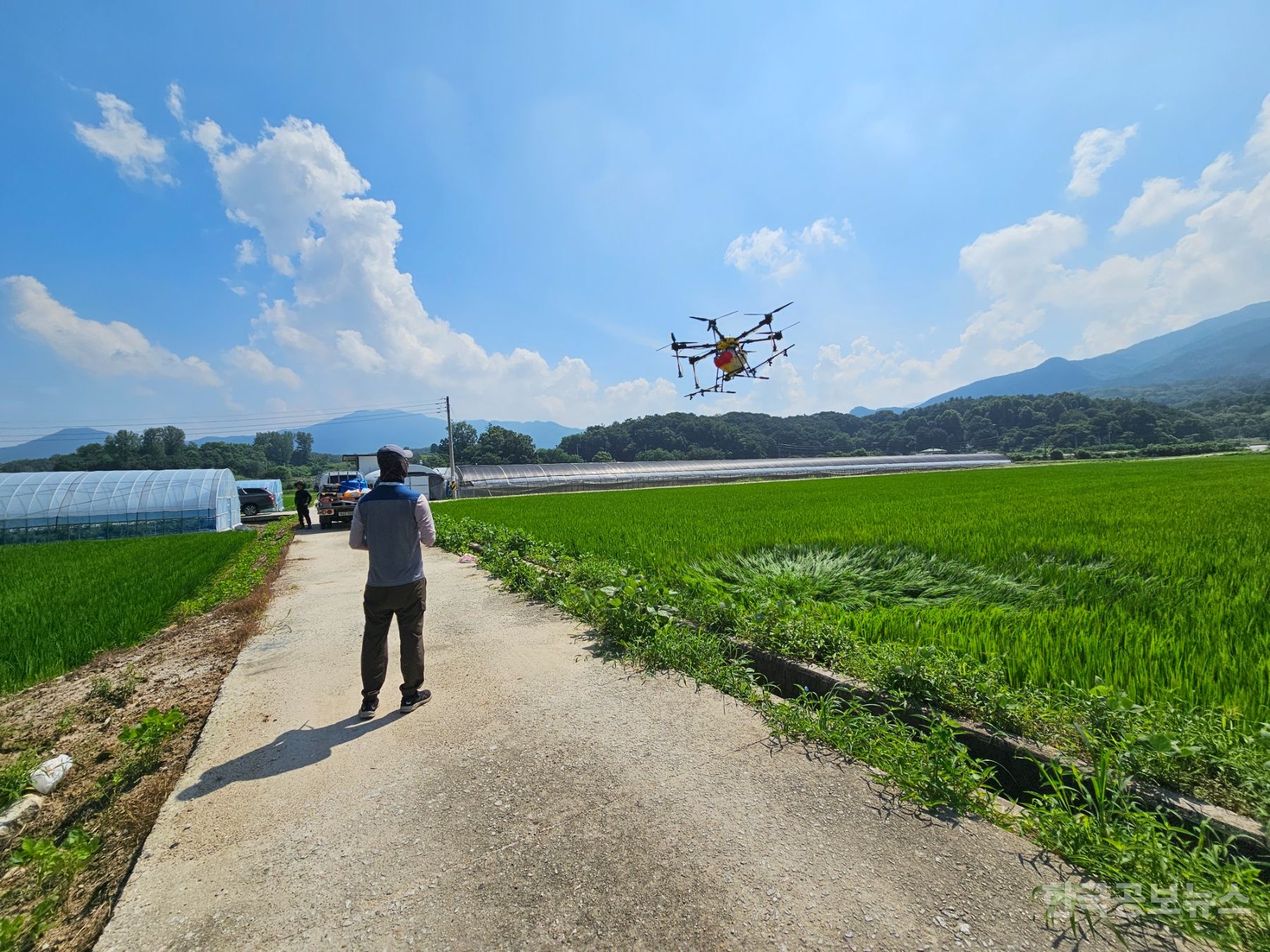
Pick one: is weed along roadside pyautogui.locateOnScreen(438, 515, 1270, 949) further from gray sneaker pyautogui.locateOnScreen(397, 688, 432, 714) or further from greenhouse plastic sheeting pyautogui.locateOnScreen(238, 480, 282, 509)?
greenhouse plastic sheeting pyautogui.locateOnScreen(238, 480, 282, 509)

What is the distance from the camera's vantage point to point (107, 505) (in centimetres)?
1917

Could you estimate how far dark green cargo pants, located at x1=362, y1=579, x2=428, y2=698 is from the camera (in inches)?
142

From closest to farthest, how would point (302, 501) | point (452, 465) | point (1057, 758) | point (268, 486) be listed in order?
point (1057, 758) → point (302, 501) → point (268, 486) → point (452, 465)

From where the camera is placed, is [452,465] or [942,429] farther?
[942,429]

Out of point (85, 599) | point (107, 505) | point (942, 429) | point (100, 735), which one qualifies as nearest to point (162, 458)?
point (107, 505)

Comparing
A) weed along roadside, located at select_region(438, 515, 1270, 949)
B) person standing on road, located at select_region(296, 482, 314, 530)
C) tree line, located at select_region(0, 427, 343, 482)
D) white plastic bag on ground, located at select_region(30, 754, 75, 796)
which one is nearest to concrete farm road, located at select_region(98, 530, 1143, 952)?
weed along roadside, located at select_region(438, 515, 1270, 949)

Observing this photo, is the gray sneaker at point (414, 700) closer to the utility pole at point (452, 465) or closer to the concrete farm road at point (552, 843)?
the concrete farm road at point (552, 843)

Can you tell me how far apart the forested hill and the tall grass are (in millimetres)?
68066

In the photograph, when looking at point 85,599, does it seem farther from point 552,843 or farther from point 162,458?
point 162,458

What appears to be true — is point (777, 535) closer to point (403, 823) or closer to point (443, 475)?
point (403, 823)

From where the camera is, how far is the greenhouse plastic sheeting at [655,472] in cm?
4056

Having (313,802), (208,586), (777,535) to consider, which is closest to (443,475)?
(208,586)

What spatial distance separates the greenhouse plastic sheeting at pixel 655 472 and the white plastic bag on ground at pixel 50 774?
36.8m

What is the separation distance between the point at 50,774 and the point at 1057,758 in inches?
215
